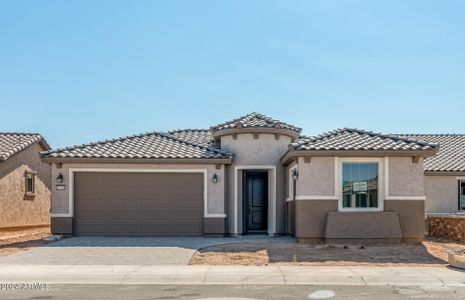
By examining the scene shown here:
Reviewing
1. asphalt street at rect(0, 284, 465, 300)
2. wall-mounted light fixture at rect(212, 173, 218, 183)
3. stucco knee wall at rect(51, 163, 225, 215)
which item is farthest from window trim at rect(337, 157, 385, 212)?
asphalt street at rect(0, 284, 465, 300)

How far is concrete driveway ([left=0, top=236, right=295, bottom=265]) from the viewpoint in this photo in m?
13.3

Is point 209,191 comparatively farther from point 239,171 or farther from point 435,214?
point 435,214

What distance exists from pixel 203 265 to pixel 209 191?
22.0 ft

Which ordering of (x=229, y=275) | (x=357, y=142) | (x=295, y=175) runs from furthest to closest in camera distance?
(x=295, y=175)
(x=357, y=142)
(x=229, y=275)

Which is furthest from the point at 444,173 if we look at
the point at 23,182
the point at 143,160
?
the point at 23,182

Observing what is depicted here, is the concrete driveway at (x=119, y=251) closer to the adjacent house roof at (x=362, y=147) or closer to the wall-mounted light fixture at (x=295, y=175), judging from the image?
the wall-mounted light fixture at (x=295, y=175)

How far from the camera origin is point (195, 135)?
24.9 metres

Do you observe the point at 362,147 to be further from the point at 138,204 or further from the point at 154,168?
the point at 138,204

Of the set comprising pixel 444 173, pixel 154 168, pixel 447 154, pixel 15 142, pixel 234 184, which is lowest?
pixel 234 184

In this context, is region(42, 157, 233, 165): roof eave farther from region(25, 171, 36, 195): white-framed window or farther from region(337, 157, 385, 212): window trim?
region(25, 171, 36, 195): white-framed window

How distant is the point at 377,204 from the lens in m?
16.6

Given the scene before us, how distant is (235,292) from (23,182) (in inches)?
718

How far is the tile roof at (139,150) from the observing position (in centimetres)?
1900

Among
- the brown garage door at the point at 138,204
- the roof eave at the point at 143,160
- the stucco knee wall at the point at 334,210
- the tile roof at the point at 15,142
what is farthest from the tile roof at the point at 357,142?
the tile roof at the point at 15,142
